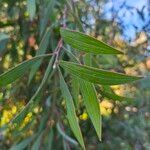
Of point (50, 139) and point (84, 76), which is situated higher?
point (84, 76)

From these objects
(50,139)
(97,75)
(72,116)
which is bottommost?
(50,139)

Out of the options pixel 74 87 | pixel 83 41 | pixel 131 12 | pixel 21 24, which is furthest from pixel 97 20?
pixel 83 41

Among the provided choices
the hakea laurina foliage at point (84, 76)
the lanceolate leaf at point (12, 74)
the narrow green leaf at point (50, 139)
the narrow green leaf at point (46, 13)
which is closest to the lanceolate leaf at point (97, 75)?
the hakea laurina foliage at point (84, 76)

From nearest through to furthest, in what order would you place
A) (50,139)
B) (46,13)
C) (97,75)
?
(97,75) < (46,13) < (50,139)

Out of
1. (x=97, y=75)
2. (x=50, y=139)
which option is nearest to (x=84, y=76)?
(x=97, y=75)

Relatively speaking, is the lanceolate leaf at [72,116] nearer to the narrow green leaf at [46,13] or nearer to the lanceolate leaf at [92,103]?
the lanceolate leaf at [92,103]

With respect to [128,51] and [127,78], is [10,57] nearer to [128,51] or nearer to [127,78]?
[128,51]

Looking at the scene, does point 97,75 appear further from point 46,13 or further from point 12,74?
point 46,13

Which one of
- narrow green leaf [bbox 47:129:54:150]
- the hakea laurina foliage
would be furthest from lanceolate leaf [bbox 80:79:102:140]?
narrow green leaf [bbox 47:129:54:150]

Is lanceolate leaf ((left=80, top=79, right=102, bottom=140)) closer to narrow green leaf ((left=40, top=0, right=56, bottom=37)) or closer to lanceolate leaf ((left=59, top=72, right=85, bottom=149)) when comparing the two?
lanceolate leaf ((left=59, top=72, right=85, bottom=149))
